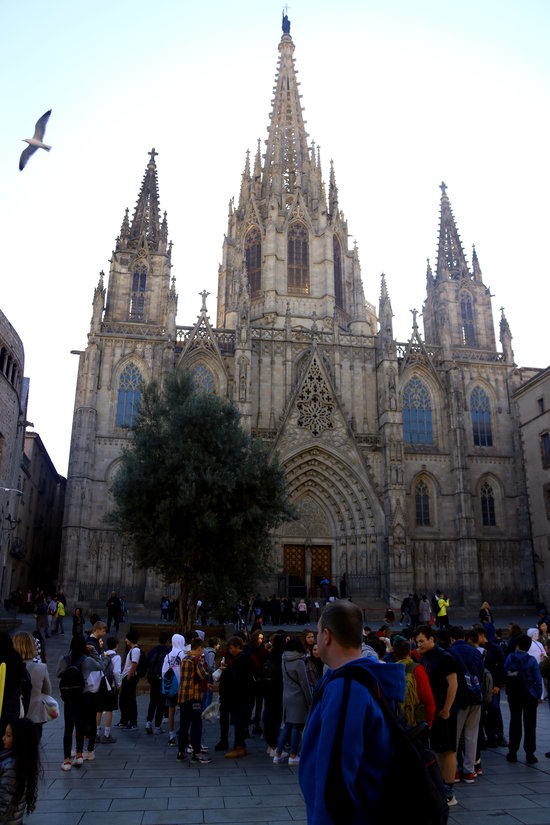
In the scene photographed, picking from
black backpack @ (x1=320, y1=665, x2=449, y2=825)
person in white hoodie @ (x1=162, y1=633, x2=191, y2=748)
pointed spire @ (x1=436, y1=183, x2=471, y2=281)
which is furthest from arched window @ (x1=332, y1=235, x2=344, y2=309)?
black backpack @ (x1=320, y1=665, x2=449, y2=825)

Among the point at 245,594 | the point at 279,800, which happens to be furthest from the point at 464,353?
the point at 279,800

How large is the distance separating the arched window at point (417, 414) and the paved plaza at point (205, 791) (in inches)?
1153

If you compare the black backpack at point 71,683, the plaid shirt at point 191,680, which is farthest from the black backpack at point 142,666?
the black backpack at point 71,683

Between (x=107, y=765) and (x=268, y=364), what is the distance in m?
30.5

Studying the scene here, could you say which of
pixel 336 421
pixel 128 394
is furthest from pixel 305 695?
pixel 128 394

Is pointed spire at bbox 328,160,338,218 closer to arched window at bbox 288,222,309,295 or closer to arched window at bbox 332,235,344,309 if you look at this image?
arched window at bbox 332,235,344,309

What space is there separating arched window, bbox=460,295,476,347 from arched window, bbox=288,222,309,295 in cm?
1083

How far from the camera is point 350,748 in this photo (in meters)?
2.86

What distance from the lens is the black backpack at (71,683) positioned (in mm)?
8367

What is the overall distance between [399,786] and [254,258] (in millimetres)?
44802

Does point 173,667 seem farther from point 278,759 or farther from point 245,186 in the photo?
point 245,186

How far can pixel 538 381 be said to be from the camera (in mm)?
37281

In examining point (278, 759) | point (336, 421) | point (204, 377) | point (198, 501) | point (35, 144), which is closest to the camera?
point (278, 759)

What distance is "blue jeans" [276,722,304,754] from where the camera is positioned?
29.3 ft
